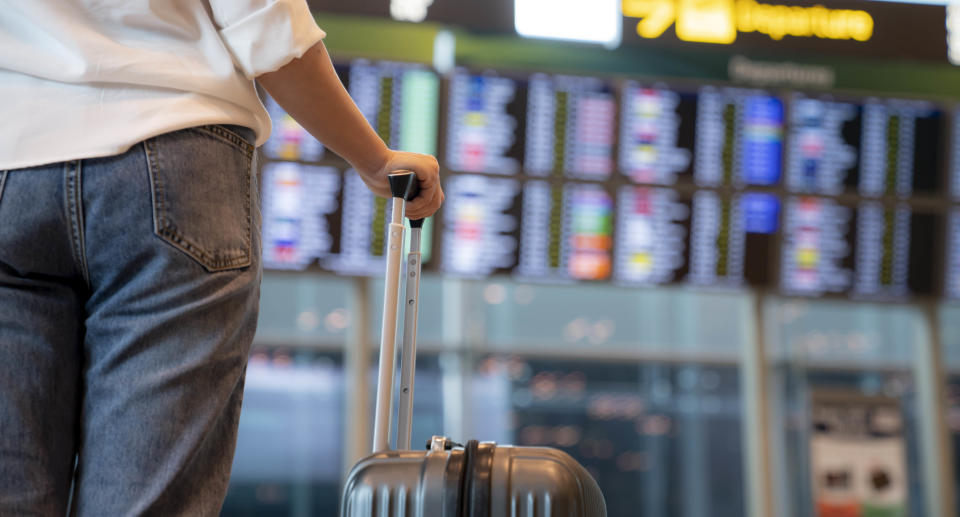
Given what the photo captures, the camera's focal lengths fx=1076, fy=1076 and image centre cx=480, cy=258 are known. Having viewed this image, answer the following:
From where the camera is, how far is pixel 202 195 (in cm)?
96

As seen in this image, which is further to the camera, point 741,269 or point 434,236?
point 741,269

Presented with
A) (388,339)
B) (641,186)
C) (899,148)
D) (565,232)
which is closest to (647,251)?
(641,186)

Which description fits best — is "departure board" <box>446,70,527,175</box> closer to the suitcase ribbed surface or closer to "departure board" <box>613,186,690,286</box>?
"departure board" <box>613,186,690,286</box>

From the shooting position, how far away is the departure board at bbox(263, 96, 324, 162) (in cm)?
436

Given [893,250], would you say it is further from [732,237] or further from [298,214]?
[298,214]

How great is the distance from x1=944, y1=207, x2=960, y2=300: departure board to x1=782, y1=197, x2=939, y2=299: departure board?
9 cm

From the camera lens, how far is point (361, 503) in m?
1.37

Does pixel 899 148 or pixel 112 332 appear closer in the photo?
pixel 112 332

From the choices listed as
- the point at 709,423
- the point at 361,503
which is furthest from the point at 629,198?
the point at 361,503

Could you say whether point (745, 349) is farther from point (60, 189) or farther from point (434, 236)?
point (60, 189)

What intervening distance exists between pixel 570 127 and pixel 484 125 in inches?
15.0

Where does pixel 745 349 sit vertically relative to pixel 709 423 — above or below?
above

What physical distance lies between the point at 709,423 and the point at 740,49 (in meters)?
2.20

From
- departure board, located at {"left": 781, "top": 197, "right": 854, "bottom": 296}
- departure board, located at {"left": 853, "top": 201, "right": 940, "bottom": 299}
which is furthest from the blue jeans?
departure board, located at {"left": 853, "top": 201, "right": 940, "bottom": 299}
